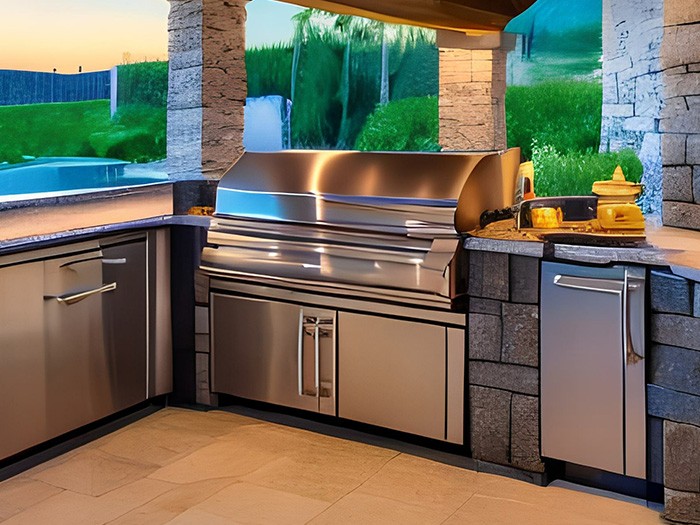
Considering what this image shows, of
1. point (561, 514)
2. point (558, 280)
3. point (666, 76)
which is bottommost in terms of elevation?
point (561, 514)

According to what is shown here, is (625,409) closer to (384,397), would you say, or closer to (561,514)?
(561,514)

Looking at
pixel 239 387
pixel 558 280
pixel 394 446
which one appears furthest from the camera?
pixel 239 387

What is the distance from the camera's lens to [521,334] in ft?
10.6

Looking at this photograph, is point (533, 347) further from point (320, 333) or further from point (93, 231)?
point (93, 231)

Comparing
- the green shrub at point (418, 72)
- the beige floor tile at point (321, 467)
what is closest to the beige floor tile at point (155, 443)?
the beige floor tile at point (321, 467)

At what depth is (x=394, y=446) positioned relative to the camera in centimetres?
367

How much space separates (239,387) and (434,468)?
1.02 meters

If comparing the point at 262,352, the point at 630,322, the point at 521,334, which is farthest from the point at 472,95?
the point at 630,322

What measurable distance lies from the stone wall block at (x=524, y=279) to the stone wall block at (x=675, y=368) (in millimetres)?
455

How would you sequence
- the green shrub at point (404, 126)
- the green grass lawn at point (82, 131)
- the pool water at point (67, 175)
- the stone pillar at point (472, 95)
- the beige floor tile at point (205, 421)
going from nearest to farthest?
the beige floor tile at point (205, 421) < the pool water at point (67, 175) < the green grass lawn at point (82, 131) < the stone pillar at point (472, 95) < the green shrub at point (404, 126)

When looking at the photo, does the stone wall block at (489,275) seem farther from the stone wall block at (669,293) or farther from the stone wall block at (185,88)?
the stone wall block at (185,88)

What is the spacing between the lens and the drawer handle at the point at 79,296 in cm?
349

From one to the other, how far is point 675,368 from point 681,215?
87 centimetres

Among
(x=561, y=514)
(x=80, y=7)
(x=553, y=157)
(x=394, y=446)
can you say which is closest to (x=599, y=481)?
(x=561, y=514)
